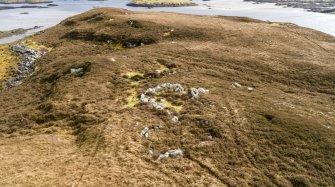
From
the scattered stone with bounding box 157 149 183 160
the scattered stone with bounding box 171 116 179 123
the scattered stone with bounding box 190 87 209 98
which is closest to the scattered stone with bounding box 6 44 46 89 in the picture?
the scattered stone with bounding box 190 87 209 98

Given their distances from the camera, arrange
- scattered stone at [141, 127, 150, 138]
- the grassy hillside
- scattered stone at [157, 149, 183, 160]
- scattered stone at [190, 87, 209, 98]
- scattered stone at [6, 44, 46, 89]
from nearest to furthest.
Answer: the grassy hillside < scattered stone at [157, 149, 183, 160] < scattered stone at [141, 127, 150, 138] < scattered stone at [190, 87, 209, 98] < scattered stone at [6, 44, 46, 89]

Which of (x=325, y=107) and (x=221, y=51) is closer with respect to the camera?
(x=325, y=107)

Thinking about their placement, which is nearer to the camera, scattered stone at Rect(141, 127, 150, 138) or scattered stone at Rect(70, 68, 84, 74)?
scattered stone at Rect(141, 127, 150, 138)

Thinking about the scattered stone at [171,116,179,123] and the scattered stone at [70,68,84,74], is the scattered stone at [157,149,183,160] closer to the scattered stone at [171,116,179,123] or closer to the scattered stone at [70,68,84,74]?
the scattered stone at [171,116,179,123]

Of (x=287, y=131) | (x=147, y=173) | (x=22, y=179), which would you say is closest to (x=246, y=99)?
(x=287, y=131)

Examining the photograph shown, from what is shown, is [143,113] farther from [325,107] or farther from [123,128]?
[325,107]

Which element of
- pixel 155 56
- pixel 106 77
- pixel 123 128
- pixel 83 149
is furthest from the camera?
pixel 155 56

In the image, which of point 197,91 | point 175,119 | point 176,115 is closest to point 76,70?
point 197,91

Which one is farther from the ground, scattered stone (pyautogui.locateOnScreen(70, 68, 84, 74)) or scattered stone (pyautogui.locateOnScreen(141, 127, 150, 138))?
scattered stone (pyautogui.locateOnScreen(70, 68, 84, 74))

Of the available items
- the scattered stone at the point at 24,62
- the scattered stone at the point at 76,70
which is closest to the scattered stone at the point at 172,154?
the scattered stone at the point at 76,70
